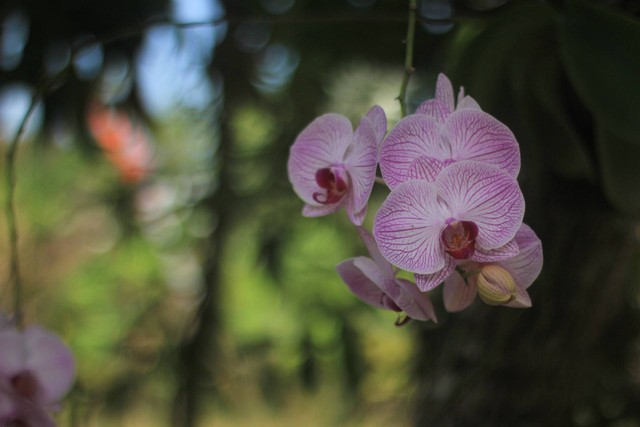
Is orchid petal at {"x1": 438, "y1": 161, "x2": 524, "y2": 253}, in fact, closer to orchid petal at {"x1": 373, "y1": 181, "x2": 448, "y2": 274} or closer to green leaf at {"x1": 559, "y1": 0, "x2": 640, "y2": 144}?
orchid petal at {"x1": 373, "y1": 181, "x2": 448, "y2": 274}

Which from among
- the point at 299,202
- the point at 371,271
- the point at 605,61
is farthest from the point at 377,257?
the point at 299,202

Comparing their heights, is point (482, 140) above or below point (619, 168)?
above

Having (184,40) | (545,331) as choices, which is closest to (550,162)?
(545,331)

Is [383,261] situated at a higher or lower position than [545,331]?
higher

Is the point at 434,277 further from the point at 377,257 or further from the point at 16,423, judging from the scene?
the point at 16,423

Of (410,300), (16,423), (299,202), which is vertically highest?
(410,300)

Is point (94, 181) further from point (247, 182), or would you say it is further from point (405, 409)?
point (405, 409)
